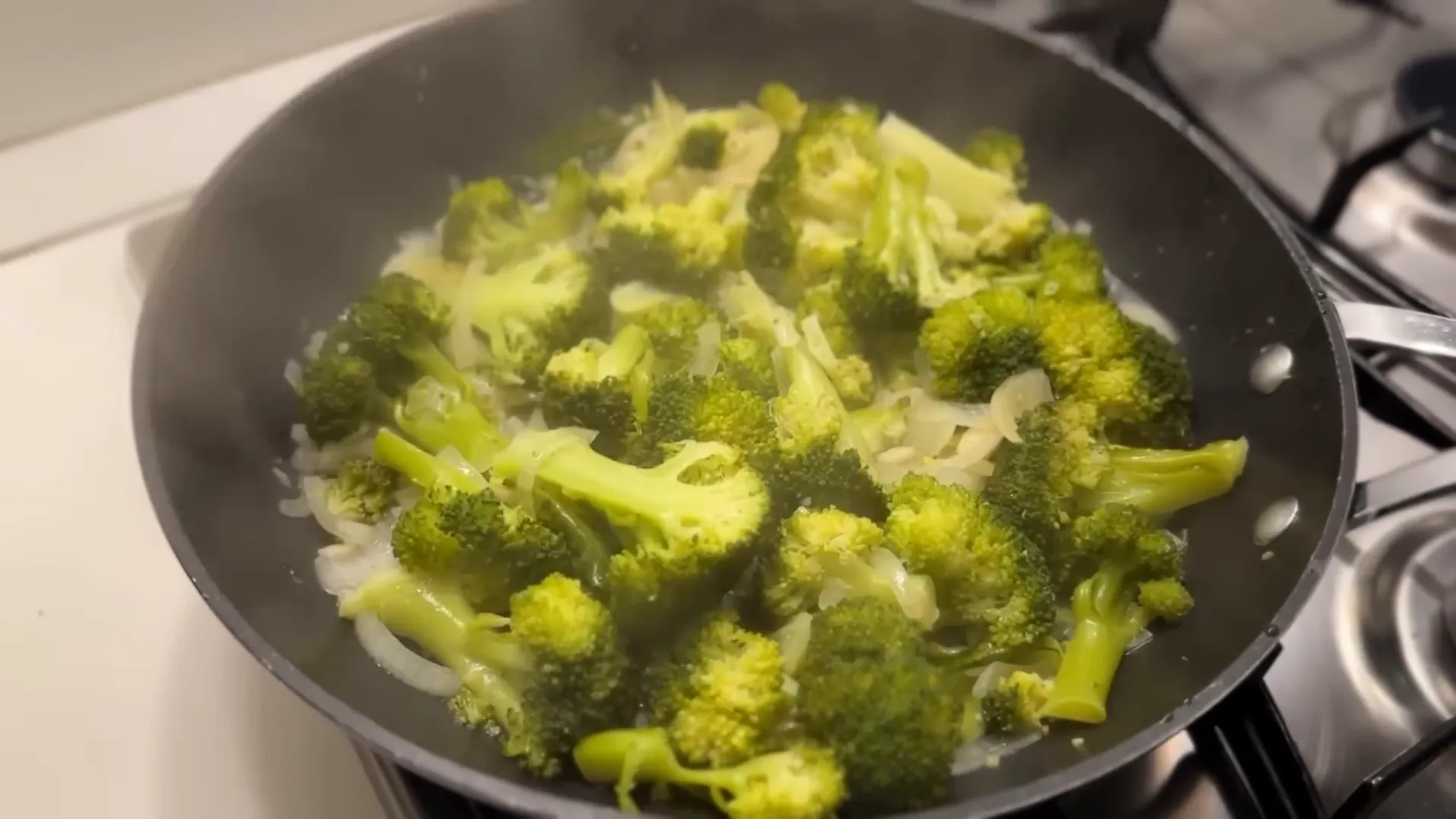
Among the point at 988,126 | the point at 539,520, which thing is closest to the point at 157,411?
the point at 539,520

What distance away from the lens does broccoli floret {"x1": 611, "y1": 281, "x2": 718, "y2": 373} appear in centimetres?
110

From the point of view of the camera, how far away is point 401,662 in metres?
0.94

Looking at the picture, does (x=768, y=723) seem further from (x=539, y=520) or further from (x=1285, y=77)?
(x=1285, y=77)

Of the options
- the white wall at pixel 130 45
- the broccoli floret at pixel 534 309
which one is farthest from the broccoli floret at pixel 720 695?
the white wall at pixel 130 45

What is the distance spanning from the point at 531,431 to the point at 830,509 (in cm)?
29

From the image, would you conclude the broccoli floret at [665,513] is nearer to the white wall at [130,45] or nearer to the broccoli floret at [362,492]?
the broccoli floret at [362,492]

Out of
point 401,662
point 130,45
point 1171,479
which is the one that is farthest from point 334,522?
point 1171,479

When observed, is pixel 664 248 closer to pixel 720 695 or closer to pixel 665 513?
pixel 665 513

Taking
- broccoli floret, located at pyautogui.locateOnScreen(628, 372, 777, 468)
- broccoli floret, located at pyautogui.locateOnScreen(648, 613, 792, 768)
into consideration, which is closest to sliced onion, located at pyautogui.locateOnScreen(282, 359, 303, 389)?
broccoli floret, located at pyautogui.locateOnScreen(628, 372, 777, 468)

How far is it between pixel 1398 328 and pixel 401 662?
85 cm

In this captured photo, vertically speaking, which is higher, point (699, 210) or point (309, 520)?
point (699, 210)

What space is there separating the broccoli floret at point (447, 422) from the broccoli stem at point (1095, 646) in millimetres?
513

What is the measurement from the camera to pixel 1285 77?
Result: 1.45m

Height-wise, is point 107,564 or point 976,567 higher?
point 976,567
